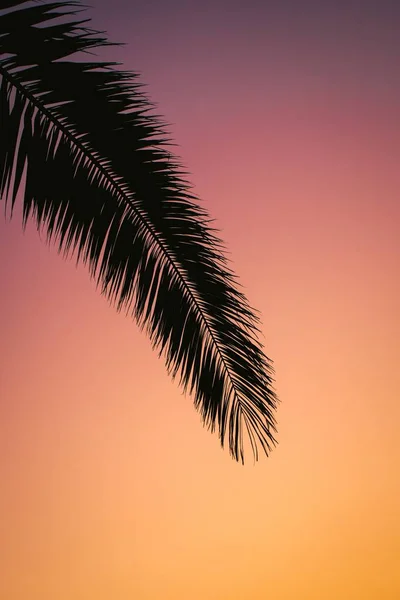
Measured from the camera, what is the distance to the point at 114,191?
3.93ft

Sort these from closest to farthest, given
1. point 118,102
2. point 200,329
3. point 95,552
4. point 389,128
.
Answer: point 118,102
point 200,329
point 95,552
point 389,128

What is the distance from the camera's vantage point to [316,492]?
2.73 metres

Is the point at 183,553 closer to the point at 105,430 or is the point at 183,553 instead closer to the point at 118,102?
the point at 105,430

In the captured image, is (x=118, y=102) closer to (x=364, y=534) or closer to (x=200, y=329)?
(x=200, y=329)

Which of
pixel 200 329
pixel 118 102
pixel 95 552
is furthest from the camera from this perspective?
A: pixel 95 552

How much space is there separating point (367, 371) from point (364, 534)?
2.52 feet

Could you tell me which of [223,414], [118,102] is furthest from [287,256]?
[118,102]

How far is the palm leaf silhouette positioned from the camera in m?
1.08

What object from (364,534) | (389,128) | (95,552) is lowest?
(95,552)

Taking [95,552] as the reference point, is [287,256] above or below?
above

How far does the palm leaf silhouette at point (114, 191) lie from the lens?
3.53ft

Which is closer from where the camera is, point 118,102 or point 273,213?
point 118,102

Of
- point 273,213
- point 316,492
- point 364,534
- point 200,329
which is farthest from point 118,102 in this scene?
point 364,534

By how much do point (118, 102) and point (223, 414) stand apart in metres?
0.73
